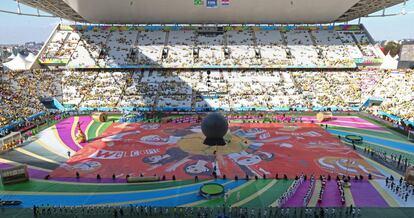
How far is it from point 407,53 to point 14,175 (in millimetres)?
82534

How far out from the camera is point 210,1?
56.7 m

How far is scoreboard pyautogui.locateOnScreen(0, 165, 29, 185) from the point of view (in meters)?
25.8

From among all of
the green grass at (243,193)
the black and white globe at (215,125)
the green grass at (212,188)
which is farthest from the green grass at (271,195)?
the black and white globe at (215,125)

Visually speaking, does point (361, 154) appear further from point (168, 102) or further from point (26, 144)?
point (26, 144)

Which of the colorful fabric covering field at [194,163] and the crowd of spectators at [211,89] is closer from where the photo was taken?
the colorful fabric covering field at [194,163]

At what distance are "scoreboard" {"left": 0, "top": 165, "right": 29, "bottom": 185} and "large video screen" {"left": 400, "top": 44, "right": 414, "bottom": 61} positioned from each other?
79.9 meters

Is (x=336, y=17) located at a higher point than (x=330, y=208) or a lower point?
higher

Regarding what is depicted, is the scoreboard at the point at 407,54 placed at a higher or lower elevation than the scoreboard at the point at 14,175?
higher

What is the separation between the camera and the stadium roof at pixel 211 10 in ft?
190

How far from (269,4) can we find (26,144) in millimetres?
47506

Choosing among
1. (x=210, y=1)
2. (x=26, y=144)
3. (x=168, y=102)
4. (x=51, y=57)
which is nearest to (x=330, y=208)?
(x=26, y=144)

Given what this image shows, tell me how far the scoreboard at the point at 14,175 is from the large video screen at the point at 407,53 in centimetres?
7986

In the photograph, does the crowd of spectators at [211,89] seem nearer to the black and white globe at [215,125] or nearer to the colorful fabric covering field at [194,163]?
the colorful fabric covering field at [194,163]

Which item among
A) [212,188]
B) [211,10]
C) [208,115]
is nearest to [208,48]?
[211,10]
